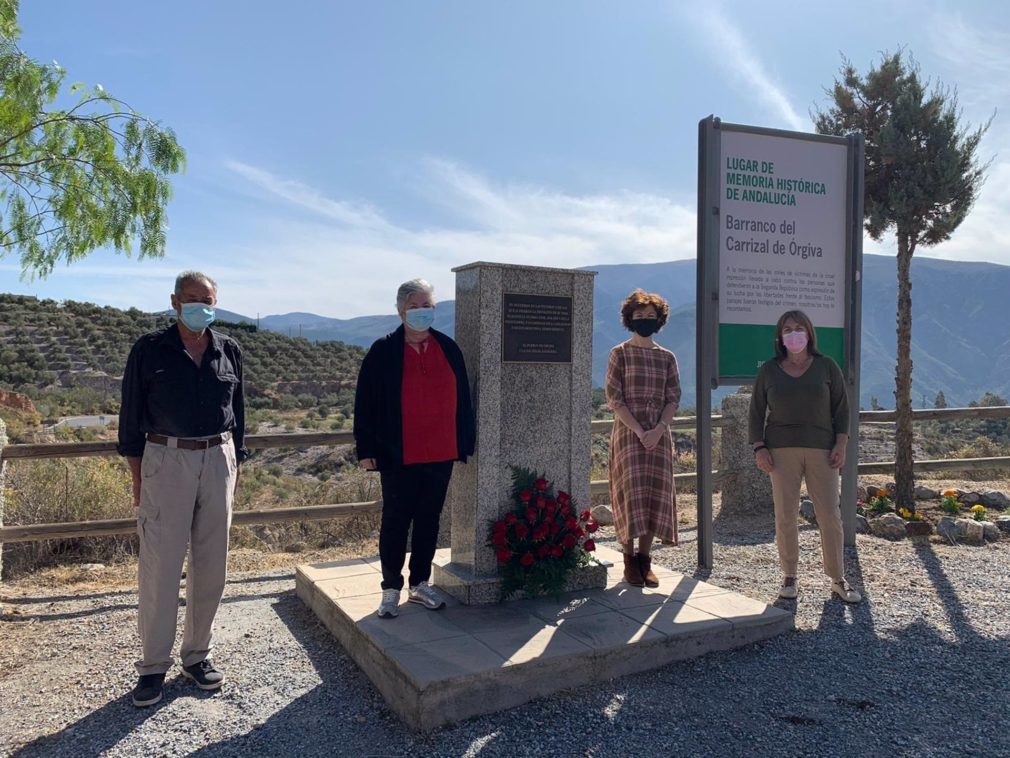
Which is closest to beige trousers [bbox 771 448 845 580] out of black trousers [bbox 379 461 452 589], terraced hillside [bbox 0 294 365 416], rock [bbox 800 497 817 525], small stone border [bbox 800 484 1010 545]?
small stone border [bbox 800 484 1010 545]

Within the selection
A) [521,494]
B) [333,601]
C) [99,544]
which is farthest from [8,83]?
[521,494]

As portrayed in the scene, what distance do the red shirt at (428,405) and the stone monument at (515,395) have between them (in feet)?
1.11

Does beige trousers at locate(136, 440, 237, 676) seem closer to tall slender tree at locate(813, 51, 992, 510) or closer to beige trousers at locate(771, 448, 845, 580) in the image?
beige trousers at locate(771, 448, 845, 580)

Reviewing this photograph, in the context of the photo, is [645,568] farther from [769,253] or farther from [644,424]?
[769,253]

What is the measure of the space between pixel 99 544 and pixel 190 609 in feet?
10.4

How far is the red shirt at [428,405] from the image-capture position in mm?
4070

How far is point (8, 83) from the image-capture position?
4.98 metres

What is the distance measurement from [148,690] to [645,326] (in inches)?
134

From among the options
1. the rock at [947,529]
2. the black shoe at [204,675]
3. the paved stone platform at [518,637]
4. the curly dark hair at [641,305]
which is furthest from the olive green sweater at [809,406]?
the black shoe at [204,675]

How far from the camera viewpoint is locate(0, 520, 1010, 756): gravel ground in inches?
124

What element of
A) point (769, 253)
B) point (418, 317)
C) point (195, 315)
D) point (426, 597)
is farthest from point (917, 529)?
point (195, 315)

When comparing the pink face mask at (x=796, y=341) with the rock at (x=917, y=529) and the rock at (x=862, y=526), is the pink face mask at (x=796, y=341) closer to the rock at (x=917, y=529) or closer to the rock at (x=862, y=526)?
the rock at (x=862, y=526)

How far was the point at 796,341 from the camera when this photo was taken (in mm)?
4777

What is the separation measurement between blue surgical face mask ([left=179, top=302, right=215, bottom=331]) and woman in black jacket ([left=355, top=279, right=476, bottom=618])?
0.85 metres
